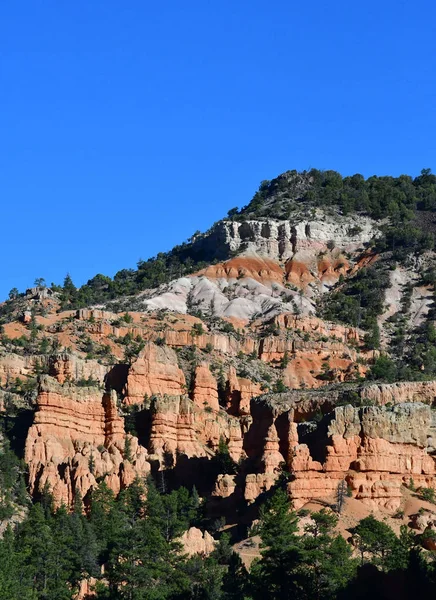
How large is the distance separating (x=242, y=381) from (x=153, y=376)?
43.8 feet

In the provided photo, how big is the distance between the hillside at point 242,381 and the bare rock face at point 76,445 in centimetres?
14

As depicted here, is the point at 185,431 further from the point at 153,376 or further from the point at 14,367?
the point at 14,367

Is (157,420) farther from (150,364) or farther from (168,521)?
(168,521)

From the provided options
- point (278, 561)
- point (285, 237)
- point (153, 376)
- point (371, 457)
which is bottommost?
point (278, 561)

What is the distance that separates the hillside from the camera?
10069cm

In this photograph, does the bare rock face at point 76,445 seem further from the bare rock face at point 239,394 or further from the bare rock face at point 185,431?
the bare rock face at point 239,394

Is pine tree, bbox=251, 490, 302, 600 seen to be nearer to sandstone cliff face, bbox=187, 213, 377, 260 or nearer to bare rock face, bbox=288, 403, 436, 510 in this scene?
bare rock face, bbox=288, 403, 436, 510

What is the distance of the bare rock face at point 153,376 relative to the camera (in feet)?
423

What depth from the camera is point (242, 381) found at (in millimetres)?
142125

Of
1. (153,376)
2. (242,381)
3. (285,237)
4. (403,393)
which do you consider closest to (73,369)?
(153,376)

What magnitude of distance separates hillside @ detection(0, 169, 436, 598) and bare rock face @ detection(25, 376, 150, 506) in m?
0.14

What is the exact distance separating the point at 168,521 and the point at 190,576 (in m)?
10.7

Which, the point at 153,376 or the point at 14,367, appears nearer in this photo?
the point at 14,367

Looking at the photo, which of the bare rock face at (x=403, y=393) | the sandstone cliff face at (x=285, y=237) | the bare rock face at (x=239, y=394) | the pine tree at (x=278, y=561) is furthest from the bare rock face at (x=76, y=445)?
the sandstone cliff face at (x=285, y=237)
